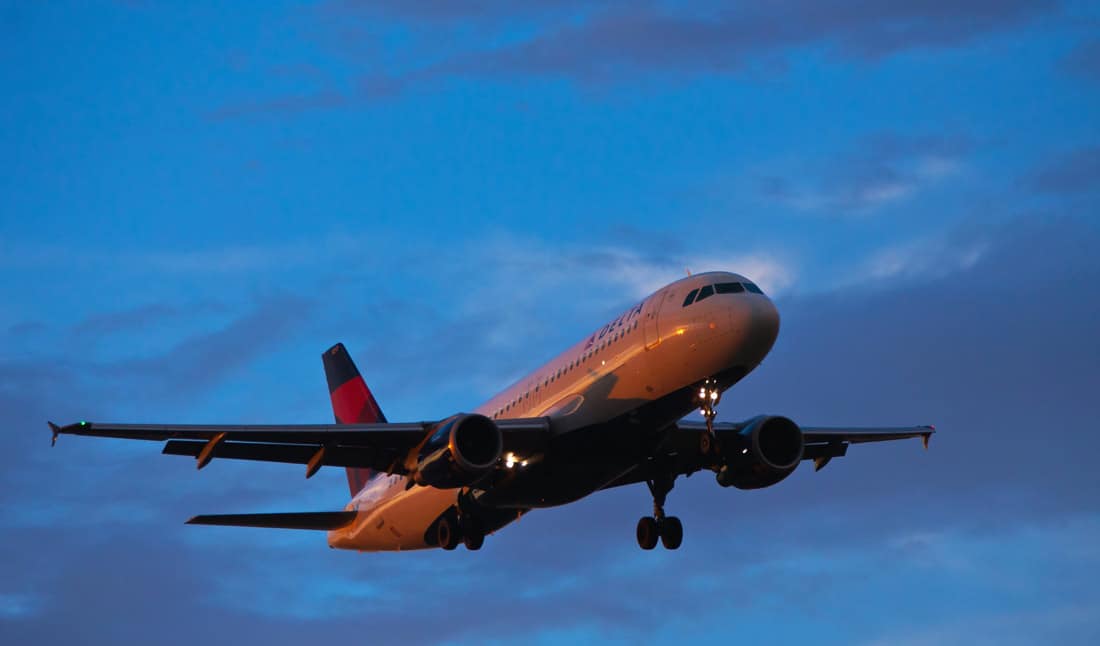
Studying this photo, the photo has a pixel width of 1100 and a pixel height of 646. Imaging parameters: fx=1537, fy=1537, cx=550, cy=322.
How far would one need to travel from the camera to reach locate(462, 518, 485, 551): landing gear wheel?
45.5 meters

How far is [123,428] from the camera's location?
39188 millimetres

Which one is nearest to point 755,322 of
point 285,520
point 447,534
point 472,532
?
point 472,532

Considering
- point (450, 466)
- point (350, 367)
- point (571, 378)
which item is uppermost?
point (350, 367)

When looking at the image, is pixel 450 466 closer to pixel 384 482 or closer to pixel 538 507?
pixel 538 507

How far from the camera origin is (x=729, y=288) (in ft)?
132

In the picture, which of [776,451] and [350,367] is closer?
[776,451]

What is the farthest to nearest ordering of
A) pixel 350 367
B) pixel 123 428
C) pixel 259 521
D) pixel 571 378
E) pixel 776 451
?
pixel 350 367 → pixel 259 521 → pixel 776 451 → pixel 571 378 → pixel 123 428

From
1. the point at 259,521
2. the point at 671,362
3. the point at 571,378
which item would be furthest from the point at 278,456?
the point at 671,362

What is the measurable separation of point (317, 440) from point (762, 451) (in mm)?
13110

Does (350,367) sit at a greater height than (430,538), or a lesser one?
greater

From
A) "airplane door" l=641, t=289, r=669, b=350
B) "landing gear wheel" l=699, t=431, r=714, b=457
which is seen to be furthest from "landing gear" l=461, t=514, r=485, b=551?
"airplane door" l=641, t=289, r=669, b=350

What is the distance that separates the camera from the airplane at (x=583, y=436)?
39844 millimetres

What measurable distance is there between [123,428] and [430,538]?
38.9 ft

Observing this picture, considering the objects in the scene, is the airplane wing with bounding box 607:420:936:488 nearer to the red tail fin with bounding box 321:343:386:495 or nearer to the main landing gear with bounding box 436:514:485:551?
the main landing gear with bounding box 436:514:485:551
